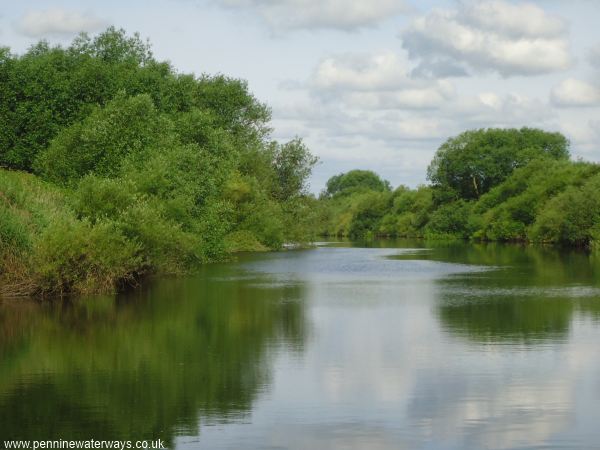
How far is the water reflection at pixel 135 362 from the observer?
1423 centimetres

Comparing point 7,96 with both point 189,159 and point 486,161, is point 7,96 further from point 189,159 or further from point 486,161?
point 486,161

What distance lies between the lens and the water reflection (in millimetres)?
14227

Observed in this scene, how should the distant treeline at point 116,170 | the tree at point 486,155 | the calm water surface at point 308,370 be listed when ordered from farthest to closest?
the tree at point 486,155 → the distant treeline at point 116,170 → the calm water surface at point 308,370

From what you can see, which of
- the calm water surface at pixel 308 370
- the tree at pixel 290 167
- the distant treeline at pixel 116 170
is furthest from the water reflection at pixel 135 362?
the tree at pixel 290 167

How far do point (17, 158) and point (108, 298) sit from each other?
2866 centimetres

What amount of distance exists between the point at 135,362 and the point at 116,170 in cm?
2855

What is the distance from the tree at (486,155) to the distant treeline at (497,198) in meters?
0.14

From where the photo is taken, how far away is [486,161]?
125688 mm

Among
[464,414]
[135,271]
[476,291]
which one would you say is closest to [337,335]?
[464,414]

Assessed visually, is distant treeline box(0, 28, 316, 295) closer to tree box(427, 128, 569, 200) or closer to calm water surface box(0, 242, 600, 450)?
calm water surface box(0, 242, 600, 450)

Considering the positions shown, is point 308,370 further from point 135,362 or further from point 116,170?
point 116,170

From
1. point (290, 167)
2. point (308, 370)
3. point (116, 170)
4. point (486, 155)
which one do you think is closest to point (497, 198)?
point (486, 155)

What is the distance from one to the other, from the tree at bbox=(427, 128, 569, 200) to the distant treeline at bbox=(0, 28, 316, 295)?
48649 millimetres

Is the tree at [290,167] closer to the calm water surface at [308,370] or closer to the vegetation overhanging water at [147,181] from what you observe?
the vegetation overhanging water at [147,181]
